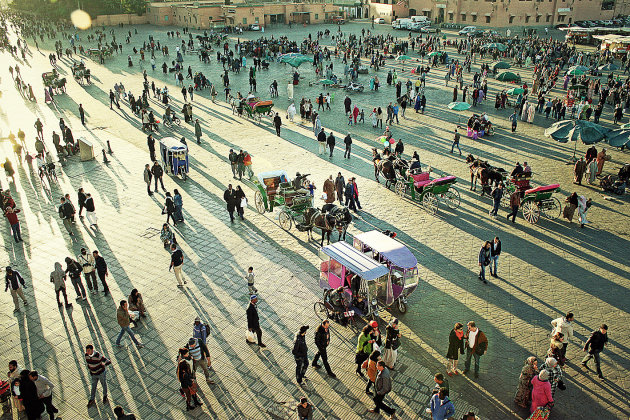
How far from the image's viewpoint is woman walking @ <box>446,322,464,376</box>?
8375 mm

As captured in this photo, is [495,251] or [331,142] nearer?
[495,251]

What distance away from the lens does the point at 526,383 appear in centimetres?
774

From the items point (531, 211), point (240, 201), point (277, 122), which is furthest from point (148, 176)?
point (531, 211)

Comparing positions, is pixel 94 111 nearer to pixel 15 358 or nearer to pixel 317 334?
pixel 15 358

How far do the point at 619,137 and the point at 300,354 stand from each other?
49.9ft

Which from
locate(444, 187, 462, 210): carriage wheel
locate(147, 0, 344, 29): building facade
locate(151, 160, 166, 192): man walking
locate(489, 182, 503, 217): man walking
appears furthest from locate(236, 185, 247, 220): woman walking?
locate(147, 0, 344, 29): building facade

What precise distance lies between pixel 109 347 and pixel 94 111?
21.6m

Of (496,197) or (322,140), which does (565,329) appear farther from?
(322,140)

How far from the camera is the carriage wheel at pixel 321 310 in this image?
10211 millimetres

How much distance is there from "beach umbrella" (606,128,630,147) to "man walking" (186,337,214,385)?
16.1m

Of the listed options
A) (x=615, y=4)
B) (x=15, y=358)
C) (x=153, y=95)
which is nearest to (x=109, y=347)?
(x=15, y=358)

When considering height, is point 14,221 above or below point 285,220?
above

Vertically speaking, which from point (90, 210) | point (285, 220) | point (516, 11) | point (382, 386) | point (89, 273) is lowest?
point (382, 386)

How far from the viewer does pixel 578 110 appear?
2477 centimetres
